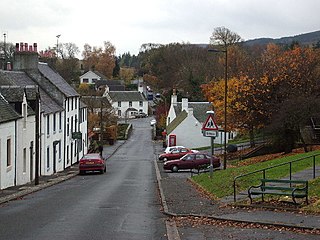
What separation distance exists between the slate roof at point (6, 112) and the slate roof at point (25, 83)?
6.34m

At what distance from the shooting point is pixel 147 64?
138m

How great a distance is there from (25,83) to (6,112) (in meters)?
14.5

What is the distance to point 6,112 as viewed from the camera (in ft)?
96.4

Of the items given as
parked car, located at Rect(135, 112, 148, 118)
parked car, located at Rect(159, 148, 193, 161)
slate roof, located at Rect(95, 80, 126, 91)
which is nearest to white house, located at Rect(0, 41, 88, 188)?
parked car, located at Rect(159, 148, 193, 161)

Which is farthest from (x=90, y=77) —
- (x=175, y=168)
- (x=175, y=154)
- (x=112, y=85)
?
(x=175, y=168)

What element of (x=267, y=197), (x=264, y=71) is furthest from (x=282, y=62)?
(x=267, y=197)

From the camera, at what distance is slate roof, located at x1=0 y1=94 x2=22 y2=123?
28219 millimetres

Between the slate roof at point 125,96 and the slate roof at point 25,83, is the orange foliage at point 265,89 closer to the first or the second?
the slate roof at point 25,83

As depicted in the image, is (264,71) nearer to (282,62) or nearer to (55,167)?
(282,62)

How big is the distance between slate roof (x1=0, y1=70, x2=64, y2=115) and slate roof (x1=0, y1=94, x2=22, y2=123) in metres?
6.34

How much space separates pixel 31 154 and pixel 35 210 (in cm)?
1726

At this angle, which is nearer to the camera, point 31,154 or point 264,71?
point 31,154

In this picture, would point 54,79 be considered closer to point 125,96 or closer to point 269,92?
point 269,92

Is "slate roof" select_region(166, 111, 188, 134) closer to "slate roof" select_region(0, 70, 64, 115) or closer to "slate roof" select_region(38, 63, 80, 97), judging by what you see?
"slate roof" select_region(38, 63, 80, 97)
